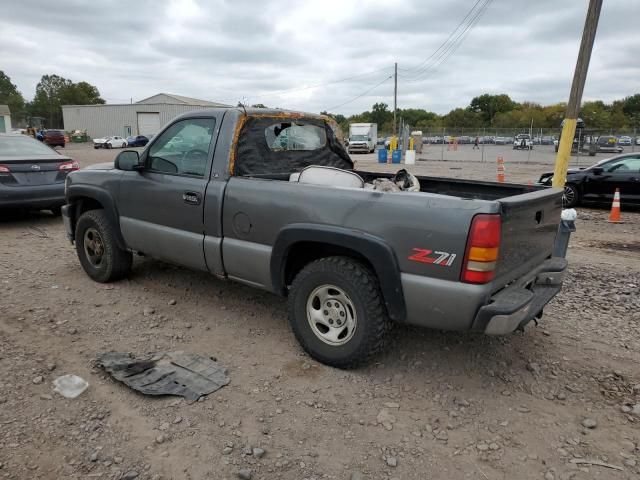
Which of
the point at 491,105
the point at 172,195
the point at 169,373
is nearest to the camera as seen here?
the point at 169,373

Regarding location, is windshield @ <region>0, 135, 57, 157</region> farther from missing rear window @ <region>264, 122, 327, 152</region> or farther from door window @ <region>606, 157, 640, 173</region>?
door window @ <region>606, 157, 640, 173</region>

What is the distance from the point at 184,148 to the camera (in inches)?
171

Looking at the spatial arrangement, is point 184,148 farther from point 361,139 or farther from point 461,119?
point 461,119

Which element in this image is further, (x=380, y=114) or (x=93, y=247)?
(x=380, y=114)

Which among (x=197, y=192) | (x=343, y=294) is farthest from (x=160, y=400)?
(x=197, y=192)

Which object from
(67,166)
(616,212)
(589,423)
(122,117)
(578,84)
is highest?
(122,117)

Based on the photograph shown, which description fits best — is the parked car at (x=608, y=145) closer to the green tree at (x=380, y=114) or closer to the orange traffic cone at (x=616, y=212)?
the orange traffic cone at (x=616, y=212)

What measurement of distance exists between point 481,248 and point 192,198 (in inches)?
94.2

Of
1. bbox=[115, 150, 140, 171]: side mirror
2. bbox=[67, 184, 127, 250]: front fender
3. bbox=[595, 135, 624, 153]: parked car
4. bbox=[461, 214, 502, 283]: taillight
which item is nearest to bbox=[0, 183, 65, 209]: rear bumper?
bbox=[67, 184, 127, 250]: front fender

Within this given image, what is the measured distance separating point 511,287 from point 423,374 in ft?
2.92

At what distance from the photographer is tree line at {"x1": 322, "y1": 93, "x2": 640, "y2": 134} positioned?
268ft

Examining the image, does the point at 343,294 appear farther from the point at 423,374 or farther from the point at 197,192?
the point at 197,192

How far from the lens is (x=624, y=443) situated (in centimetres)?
275

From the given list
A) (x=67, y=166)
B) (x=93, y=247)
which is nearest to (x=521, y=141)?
(x=67, y=166)
